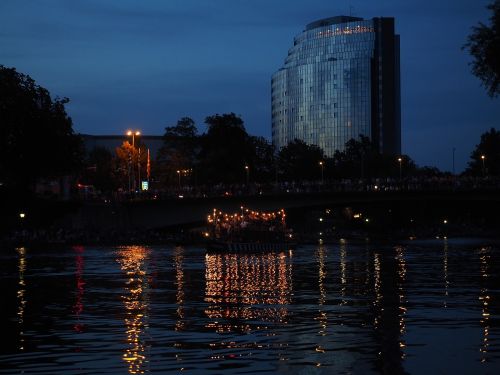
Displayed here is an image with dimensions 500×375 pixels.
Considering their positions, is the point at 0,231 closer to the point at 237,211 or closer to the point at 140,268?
the point at 237,211

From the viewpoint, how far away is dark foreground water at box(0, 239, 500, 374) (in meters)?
27.5

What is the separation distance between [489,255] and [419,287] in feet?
133

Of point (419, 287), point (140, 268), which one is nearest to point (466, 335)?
point (419, 287)

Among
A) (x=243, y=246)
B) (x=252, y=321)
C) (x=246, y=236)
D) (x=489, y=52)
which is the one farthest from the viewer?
(x=246, y=236)

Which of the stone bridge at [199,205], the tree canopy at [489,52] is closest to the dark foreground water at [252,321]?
the tree canopy at [489,52]

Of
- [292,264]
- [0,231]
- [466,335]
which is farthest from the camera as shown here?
[0,231]

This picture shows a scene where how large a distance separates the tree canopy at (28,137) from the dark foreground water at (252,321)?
63.8 m

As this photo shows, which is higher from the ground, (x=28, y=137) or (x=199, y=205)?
(x=28, y=137)

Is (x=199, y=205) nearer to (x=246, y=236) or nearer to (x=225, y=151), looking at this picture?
(x=246, y=236)

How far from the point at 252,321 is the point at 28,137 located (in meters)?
99.0

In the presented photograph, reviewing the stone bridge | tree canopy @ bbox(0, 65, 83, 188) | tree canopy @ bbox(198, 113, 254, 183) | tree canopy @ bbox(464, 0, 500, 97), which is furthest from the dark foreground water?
tree canopy @ bbox(198, 113, 254, 183)

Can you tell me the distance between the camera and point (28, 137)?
131 meters

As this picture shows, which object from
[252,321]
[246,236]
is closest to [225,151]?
[246,236]

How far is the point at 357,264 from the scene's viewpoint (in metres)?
77.4
